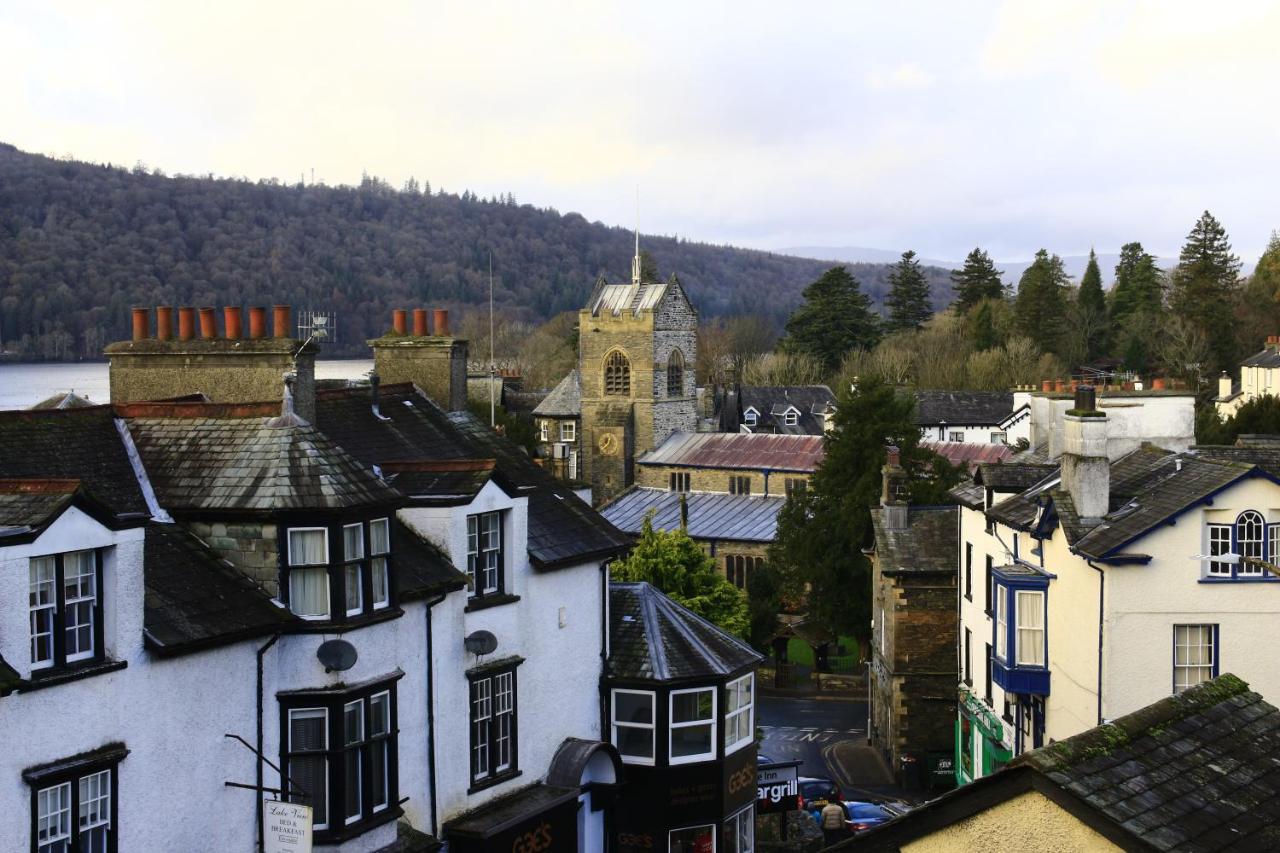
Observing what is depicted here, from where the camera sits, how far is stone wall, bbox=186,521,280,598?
1727 cm

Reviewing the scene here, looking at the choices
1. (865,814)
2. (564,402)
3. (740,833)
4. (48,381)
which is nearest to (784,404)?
(564,402)

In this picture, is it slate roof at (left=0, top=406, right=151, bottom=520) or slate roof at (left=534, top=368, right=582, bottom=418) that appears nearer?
slate roof at (left=0, top=406, right=151, bottom=520)

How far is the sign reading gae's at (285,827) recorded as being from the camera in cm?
1648

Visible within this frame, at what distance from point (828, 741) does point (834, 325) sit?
294 feet

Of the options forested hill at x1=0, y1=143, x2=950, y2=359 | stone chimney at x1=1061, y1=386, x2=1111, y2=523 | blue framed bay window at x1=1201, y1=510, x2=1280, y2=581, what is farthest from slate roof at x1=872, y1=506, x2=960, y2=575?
forested hill at x1=0, y1=143, x2=950, y2=359

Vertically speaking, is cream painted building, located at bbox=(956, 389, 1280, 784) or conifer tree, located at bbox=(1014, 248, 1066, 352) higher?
conifer tree, located at bbox=(1014, 248, 1066, 352)

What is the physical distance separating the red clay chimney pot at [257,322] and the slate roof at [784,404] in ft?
296

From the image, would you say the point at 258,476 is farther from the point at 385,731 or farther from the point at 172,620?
the point at 385,731

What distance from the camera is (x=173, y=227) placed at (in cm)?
11031

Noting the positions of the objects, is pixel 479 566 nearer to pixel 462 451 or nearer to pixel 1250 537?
pixel 462 451

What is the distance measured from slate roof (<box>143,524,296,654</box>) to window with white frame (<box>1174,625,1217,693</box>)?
16.7m

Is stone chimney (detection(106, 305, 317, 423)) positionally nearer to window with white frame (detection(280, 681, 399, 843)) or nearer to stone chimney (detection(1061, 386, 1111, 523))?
window with white frame (detection(280, 681, 399, 843))

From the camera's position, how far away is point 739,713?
25469 millimetres

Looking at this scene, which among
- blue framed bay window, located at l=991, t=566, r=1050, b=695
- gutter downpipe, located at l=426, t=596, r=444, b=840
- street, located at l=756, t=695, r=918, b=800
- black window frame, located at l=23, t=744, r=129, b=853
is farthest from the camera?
street, located at l=756, t=695, r=918, b=800
